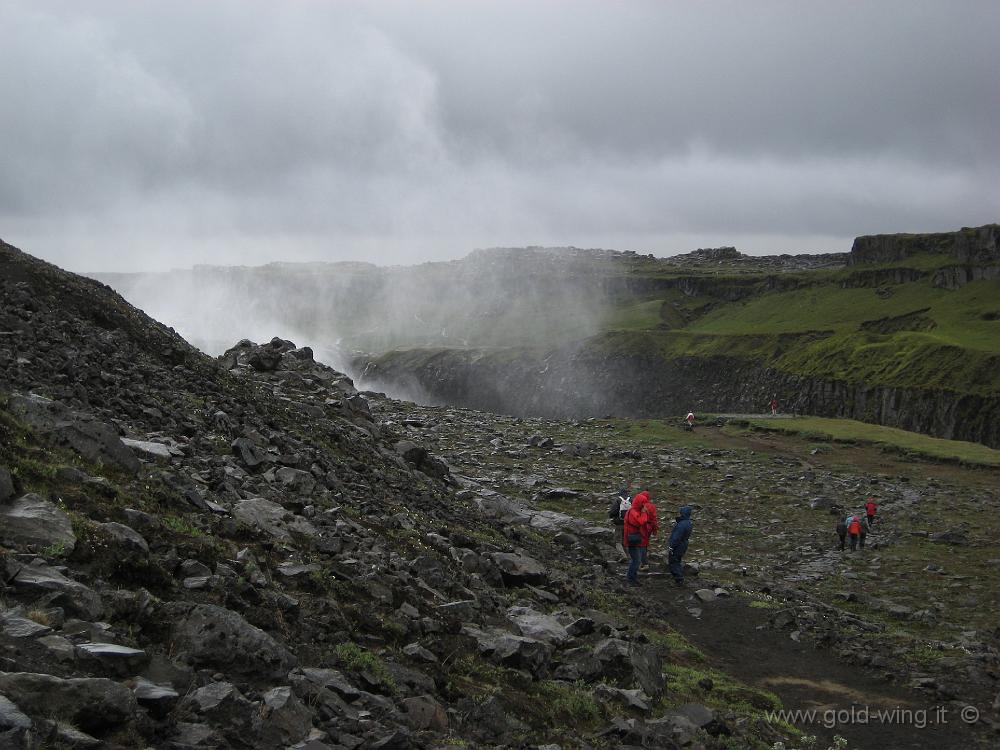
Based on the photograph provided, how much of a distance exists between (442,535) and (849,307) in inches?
6018

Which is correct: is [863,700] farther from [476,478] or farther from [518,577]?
[476,478]

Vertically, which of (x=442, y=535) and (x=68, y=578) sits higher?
(x=68, y=578)

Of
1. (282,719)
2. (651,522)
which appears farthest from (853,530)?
(282,719)

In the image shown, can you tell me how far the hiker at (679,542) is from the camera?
930 inches

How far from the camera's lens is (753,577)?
1017 inches

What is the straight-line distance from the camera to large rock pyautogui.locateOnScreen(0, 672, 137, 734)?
19.5 ft

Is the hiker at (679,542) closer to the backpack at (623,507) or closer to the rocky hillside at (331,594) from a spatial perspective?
the rocky hillside at (331,594)

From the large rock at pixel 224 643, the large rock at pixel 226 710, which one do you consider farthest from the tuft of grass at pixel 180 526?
the large rock at pixel 226 710

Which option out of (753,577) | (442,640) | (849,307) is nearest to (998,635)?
(753,577)

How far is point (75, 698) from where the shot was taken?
20.0 feet

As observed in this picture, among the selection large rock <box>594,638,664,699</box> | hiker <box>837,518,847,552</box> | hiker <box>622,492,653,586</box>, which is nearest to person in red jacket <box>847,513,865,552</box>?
hiker <box>837,518,847,552</box>

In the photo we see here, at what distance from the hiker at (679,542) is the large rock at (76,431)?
643 inches

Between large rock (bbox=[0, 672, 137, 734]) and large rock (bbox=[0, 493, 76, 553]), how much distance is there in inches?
106

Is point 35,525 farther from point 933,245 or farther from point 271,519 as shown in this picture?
point 933,245
